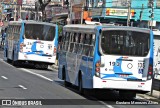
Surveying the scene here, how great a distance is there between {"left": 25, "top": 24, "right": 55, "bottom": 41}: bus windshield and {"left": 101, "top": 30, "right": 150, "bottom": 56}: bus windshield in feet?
49.3

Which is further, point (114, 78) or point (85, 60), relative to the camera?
point (85, 60)

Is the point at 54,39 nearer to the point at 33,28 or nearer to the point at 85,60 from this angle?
the point at 33,28

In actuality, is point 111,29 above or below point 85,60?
above

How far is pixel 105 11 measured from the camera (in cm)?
5616

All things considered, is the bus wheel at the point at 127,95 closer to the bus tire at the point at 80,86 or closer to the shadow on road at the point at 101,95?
the shadow on road at the point at 101,95

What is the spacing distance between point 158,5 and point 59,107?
4137 cm

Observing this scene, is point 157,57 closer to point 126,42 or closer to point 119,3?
point 126,42

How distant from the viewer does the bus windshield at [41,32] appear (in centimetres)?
3180

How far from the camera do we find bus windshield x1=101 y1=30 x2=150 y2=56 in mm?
17000

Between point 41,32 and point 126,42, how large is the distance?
15.3 m

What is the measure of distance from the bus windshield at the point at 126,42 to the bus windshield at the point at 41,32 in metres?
15.0

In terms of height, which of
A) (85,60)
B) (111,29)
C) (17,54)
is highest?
(111,29)

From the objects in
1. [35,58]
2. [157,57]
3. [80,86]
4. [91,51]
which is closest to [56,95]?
[80,86]

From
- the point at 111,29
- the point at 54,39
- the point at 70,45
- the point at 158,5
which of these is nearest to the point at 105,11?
the point at 158,5
